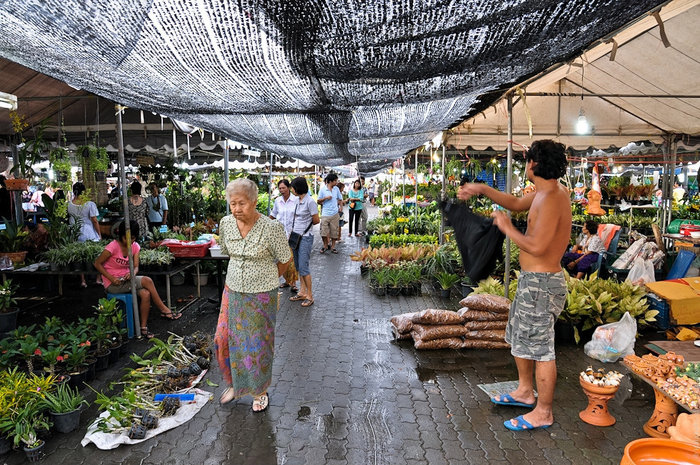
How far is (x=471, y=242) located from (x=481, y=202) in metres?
9.07

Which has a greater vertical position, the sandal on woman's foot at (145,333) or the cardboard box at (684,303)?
the cardboard box at (684,303)

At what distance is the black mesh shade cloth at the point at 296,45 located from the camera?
210cm

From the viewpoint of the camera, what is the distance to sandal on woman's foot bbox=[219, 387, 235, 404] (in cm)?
395

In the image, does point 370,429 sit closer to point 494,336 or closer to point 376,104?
point 494,336

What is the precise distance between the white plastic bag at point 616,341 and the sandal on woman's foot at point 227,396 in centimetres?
377

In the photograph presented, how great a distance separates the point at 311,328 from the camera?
5.98 m

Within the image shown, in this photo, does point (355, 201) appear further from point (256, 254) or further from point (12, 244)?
point (256, 254)

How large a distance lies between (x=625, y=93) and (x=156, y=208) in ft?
33.1

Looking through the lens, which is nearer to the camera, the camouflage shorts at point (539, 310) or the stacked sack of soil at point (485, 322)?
the camouflage shorts at point (539, 310)

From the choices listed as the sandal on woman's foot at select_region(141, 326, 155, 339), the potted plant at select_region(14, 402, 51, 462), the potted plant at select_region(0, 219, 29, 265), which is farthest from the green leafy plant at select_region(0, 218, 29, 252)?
the potted plant at select_region(14, 402, 51, 462)

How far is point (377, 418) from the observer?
146 inches

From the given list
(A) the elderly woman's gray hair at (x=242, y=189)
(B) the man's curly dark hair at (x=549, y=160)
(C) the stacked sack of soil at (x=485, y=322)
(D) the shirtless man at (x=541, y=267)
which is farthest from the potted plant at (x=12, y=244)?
(B) the man's curly dark hair at (x=549, y=160)

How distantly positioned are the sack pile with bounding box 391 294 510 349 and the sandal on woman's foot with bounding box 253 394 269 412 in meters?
1.98

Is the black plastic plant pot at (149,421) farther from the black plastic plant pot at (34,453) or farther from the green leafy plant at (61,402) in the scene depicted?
the black plastic plant pot at (34,453)
